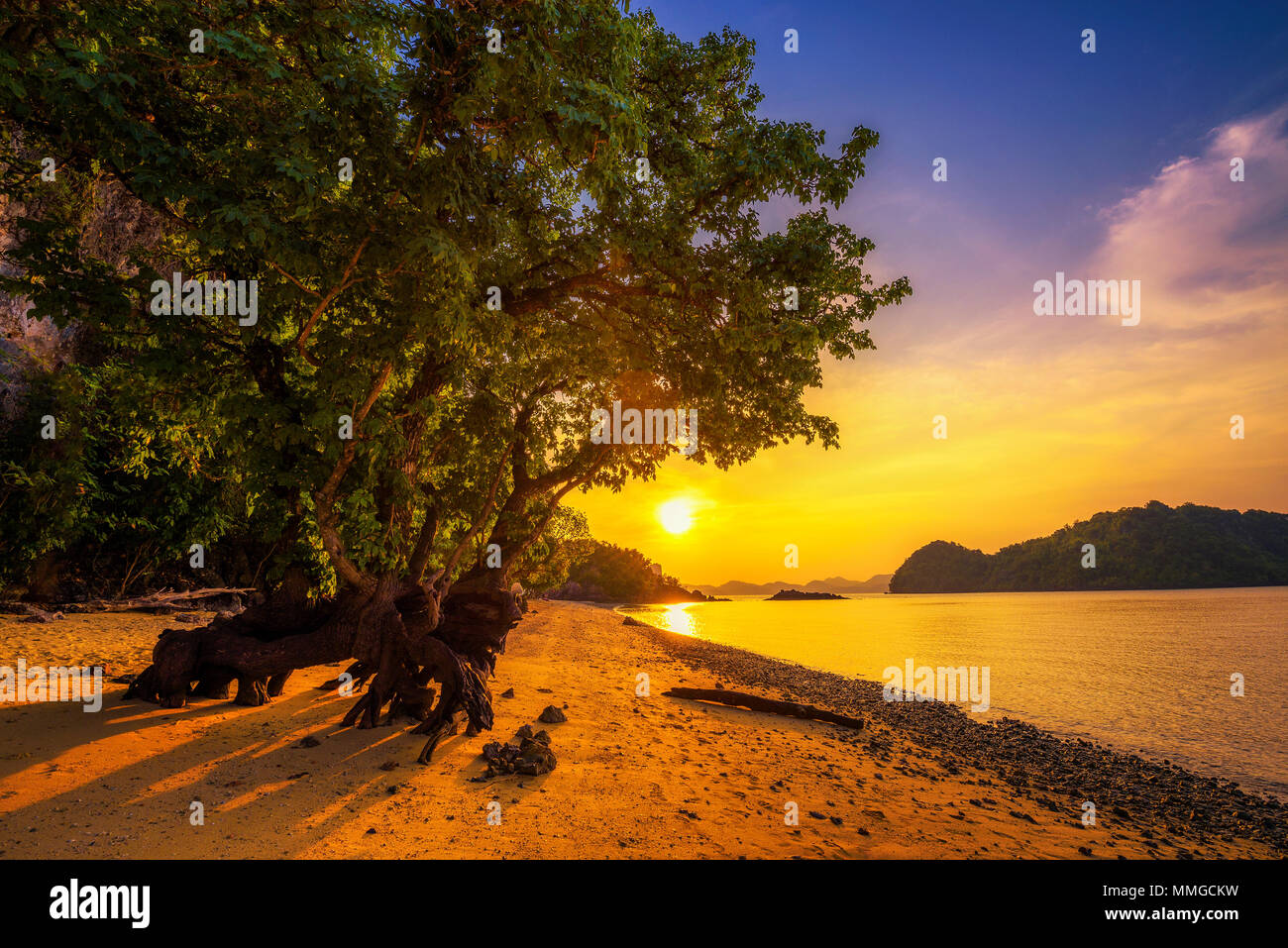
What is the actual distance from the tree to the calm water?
14.2 meters

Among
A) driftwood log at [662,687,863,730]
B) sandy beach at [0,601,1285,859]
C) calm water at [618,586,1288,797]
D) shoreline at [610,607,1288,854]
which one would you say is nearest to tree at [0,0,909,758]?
sandy beach at [0,601,1285,859]

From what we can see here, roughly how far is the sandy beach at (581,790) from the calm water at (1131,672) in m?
3.27

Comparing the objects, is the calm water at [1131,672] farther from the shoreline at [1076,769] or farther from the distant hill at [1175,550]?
the distant hill at [1175,550]

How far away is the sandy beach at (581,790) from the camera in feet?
19.1

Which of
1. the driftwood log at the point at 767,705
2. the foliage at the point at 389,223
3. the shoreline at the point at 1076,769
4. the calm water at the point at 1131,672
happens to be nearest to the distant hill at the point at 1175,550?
the calm water at the point at 1131,672

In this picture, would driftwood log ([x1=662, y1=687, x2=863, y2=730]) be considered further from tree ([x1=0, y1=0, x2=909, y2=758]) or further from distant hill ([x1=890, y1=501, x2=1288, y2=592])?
distant hill ([x1=890, y1=501, x2=1288, y2=592])

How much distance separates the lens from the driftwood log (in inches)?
562

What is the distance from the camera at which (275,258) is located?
6.48m

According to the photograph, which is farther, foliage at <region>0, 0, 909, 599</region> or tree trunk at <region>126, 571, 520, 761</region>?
tree trunk at <region>126, 571, 520, 761</region>
